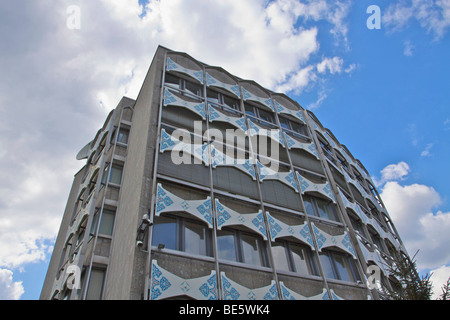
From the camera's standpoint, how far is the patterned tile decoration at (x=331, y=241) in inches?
608

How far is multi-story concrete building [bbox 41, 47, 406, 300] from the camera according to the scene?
11797mm

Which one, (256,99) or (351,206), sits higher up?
(256,99)

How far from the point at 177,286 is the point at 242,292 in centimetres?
235

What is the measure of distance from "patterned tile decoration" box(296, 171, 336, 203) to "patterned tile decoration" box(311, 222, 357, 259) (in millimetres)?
2420

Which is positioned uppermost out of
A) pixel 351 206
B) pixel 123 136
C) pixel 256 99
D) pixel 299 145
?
pixel 256 99

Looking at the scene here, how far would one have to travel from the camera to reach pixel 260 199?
1548 centimetres

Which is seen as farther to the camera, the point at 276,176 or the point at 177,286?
the point at 276,176

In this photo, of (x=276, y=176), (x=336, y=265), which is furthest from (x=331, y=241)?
(x=276, y=176)

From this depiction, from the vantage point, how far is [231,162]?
1630cm

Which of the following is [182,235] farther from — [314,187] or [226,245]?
[314,187]

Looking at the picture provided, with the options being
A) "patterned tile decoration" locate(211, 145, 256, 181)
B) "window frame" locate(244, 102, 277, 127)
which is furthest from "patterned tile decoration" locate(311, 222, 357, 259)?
"window frame" locate(244, 102, 277, 127)

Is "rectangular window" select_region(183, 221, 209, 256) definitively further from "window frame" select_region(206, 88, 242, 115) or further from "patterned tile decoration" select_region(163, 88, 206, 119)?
"window frame" select_region(206, 88, 242, 115)

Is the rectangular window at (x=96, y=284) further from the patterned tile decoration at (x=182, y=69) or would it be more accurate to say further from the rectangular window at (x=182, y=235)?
the patterned tile decoration at (x=182, y=69)
